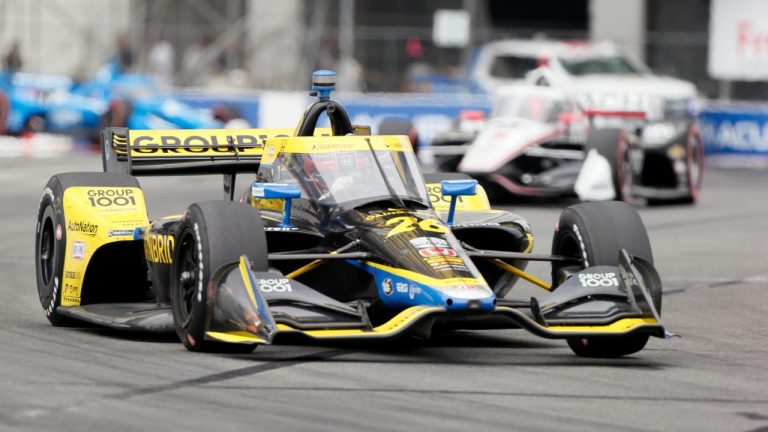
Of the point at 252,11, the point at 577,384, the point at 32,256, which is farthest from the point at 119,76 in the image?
the point at 577,384

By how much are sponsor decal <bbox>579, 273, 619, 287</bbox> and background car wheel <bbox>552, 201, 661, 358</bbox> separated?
0.47ft

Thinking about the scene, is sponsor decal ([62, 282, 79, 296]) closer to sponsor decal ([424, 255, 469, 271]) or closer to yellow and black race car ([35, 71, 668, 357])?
yellow and black race car ([35, 71, 668, 357])

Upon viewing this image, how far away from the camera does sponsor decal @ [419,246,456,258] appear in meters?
8.70

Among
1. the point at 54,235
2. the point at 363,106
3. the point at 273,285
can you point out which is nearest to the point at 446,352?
the point at 273,285

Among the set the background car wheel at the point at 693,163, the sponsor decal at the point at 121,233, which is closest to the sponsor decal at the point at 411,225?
the sponsor decal at the point at 121,233

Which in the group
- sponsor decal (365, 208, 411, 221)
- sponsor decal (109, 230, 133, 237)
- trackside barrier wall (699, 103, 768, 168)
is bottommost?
trackside barrier wall (699, 103, 768, 168)

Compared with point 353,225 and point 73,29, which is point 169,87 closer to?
point 73,29

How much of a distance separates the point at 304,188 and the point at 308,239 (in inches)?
11.6

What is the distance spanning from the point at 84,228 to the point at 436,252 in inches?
105

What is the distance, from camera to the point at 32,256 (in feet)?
47.4

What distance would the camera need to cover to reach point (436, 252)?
344 inches

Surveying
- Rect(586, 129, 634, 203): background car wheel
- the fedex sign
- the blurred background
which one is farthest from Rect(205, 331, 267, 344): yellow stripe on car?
the fedex sign

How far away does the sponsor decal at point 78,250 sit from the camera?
1035cm

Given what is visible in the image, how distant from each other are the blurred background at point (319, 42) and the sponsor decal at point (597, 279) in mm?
20213
